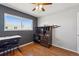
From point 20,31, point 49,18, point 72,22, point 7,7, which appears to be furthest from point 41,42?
point 7,7

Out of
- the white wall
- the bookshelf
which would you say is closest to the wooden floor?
the white wall

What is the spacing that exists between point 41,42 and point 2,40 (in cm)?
153

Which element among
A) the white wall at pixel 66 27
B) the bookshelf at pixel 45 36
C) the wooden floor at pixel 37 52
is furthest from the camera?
the bookshelf at pixel 45 36

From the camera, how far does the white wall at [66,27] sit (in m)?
1.95

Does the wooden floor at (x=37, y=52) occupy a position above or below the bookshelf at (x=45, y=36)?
below

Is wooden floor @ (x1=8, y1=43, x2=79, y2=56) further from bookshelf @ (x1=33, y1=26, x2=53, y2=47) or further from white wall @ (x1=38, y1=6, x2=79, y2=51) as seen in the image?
bookshelf @ (x1=33, y1=26, x2=53, y2=47)

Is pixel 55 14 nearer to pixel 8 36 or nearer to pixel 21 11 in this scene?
pixel 21 11

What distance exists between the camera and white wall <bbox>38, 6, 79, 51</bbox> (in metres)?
1.95

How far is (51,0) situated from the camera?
0.37 meters

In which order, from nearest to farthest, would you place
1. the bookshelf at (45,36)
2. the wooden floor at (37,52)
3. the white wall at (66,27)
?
1. the wooden floor at (37,52)
2. the white wall at (66,27)
3. the bookshelf at (45,36)

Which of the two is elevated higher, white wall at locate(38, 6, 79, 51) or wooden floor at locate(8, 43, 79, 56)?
white wall at locate(38, 6, 79, 51)

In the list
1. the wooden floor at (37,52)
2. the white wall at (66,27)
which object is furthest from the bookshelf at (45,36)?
the wooden floor at (37,52)

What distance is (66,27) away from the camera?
213 centimetres

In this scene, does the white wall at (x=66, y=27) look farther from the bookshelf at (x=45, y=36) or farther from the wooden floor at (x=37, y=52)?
the wooden floor at (x=37, y=52)
